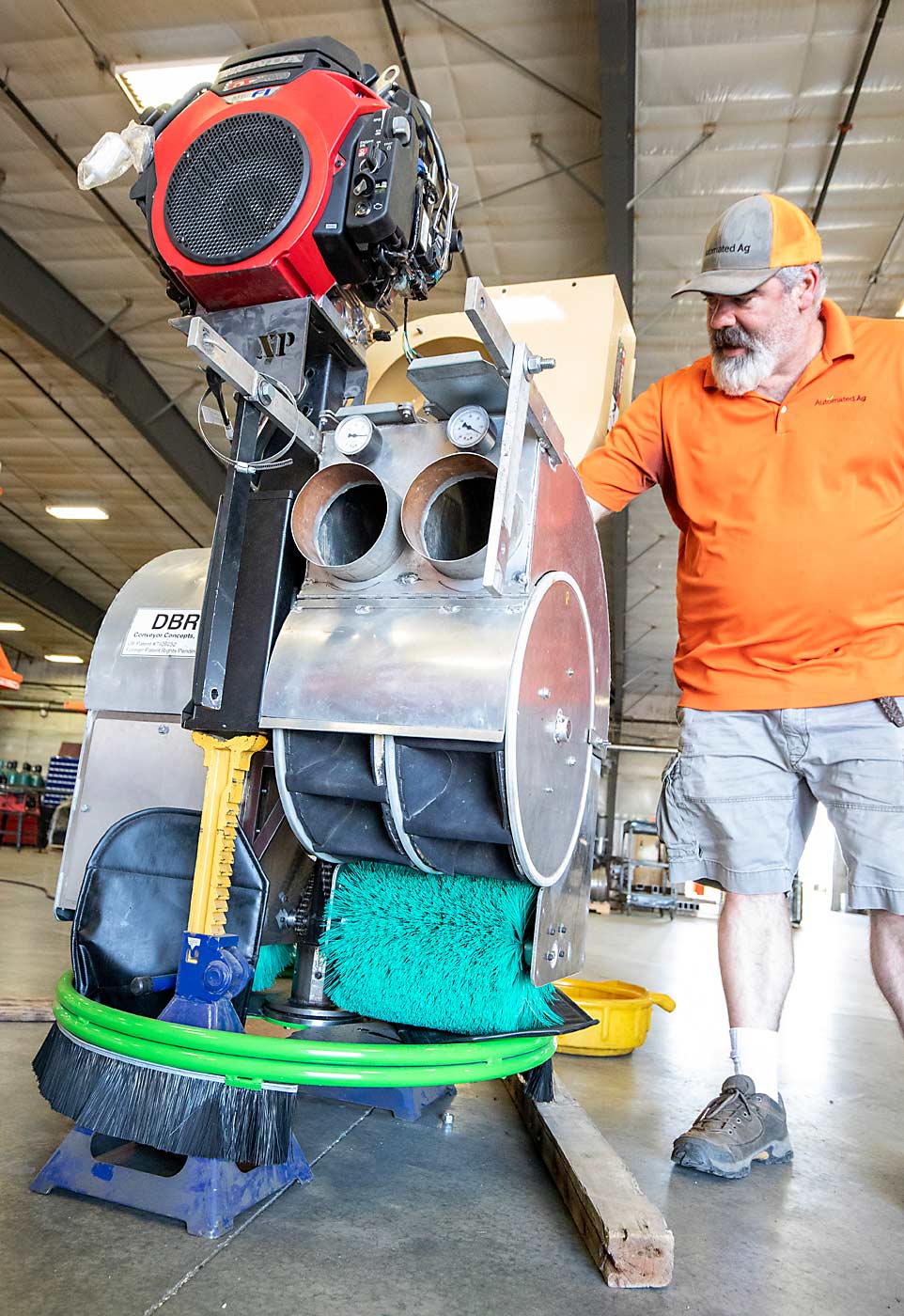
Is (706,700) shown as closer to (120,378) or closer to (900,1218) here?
(900,1218)

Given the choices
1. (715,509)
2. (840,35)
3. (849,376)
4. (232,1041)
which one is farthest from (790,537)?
(840,35)

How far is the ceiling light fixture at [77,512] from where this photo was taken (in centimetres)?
1055

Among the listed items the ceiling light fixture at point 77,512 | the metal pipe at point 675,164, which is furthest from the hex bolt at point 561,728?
the ceiling light fixture at point 77,512

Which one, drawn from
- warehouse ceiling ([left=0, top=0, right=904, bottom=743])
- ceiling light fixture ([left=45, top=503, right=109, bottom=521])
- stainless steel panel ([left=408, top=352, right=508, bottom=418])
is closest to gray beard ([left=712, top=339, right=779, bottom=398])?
stainless steel panel ([left=408, top=352, right=508, bottom=418])

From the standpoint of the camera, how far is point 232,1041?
0.95 metres

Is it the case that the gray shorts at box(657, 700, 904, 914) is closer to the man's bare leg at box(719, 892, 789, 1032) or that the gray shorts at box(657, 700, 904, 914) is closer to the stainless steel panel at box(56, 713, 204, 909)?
the man's bare leg at box(719, 892, 789, 1032)

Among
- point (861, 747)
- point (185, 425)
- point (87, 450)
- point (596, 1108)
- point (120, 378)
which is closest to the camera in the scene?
point (861, 747)

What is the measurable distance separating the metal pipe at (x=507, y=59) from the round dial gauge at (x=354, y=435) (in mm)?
3838

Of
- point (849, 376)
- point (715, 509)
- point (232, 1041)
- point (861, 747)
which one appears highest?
point (849, 376)

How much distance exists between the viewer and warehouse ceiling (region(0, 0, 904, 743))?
4086mm

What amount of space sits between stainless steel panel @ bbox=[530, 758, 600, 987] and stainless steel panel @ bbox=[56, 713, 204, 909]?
0.56 m

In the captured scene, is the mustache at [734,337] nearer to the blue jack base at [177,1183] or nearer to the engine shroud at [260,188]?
the engine shroud at [260,188]

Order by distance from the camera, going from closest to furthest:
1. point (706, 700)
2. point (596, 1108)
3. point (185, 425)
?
point (706, 700), point (596, 1108), point (185, 425)

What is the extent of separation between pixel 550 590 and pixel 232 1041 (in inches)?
23.6
